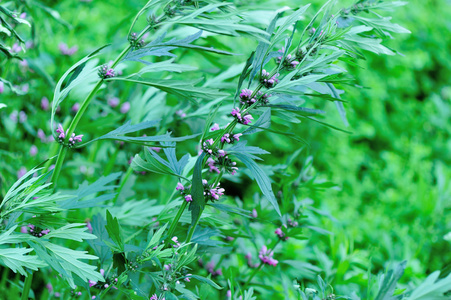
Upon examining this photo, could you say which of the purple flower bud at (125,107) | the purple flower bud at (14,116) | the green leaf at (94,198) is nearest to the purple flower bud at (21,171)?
the purple flower bud at (14,116)

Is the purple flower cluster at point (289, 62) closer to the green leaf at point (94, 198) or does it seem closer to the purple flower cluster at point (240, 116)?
the purple flower cluster at point (240, 116)

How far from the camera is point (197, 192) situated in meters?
0.43

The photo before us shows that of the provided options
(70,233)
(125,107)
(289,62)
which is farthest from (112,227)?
(125,107)

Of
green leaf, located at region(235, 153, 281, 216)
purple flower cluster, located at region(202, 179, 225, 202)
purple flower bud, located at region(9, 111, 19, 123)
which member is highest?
green leaf, located at region(235, 153, 281, 216)

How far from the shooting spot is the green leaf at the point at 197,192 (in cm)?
42

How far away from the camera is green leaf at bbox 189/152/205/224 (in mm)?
424

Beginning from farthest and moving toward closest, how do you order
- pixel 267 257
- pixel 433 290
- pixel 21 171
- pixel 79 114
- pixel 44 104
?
pixel 44 104, pixel 21 171, pixel 267 257, pixel 79 114, pixel 433 290

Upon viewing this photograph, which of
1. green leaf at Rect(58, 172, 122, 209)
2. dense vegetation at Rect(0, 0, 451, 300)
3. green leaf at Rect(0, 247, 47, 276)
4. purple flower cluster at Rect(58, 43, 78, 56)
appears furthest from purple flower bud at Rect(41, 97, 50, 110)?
green leaf at Rect(0, 247, 47, 276)

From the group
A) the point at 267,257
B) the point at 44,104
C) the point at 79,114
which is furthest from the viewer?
the point at 44,104

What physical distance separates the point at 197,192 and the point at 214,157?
0.05 meters

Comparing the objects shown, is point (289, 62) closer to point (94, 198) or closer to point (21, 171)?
point (94, 198)

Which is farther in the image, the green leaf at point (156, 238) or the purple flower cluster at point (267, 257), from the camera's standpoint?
the purple flower cluster at point (267, 257)

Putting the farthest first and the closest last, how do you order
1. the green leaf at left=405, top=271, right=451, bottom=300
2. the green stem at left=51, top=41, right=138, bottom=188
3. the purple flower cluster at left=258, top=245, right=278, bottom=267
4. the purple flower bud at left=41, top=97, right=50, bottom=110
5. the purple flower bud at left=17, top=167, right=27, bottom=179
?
the purple flower bud at left=41, top=97, right=50, bottom=110 → the purple flower bud at left=17, top=167, right=27, bottom=179 → the purple flower cluster at left=258, top=245, right=278, bottom=267 → the green stem at left=51, top=41, right=138, bottom=188 → the green leaf at left=405, top=271, right=451, bottom=300

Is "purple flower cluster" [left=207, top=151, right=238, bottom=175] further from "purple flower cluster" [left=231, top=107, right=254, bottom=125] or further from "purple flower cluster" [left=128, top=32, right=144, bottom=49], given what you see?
"purple flower cluster" [left=128, top=32, right=144, bottom=49]
